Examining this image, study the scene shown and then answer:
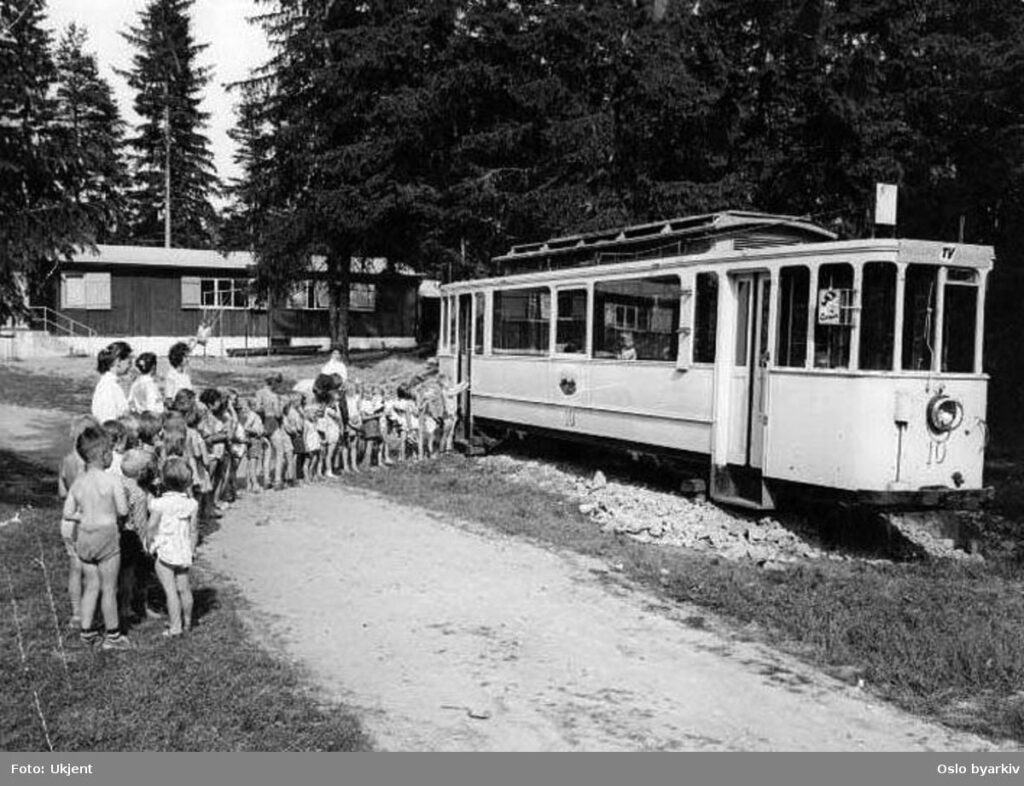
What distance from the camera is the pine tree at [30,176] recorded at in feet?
29.0

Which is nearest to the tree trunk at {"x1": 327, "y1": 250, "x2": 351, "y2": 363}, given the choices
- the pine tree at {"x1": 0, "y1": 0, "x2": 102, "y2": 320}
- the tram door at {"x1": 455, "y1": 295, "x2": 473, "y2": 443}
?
the tram door at {"x1": 455, "y1": 295, "x2": 473, "y2": 443}

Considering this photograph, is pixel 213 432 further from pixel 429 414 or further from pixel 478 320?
pixel 478 320

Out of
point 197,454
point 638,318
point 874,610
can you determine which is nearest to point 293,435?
point 197,454

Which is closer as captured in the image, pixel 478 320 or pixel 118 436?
pixel 118 436

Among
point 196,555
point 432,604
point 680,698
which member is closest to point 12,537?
point 196,555

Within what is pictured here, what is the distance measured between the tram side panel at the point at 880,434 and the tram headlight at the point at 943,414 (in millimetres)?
39

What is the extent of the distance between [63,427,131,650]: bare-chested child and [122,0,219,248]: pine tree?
55.4m

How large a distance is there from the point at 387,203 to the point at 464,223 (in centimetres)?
214

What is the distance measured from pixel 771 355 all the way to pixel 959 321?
70.2 inches

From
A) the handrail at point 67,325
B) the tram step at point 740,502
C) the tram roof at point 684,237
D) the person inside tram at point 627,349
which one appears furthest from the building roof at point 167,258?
the tram step at point 740,502

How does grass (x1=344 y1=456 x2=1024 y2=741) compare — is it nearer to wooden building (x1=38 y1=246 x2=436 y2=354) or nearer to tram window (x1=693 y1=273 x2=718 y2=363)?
tram window (x1=693 y1=273 x2=718 y2=363)

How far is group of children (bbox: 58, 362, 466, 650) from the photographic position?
6.37 metres

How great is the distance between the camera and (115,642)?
6.36 m

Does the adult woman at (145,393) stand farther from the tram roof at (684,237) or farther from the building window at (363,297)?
the building window at (363,297)
